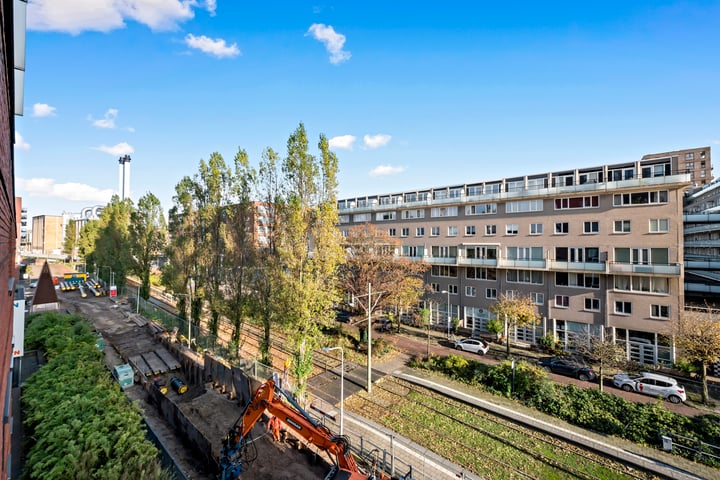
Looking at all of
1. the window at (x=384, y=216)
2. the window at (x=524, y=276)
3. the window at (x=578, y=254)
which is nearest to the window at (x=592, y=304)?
the window at (x=578, y=254)

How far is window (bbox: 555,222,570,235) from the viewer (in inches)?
1394

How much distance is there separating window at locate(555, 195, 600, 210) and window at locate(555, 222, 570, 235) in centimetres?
174

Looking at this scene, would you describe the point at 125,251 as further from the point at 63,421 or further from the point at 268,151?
the point at 63,421

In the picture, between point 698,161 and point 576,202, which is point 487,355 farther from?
point 698,161

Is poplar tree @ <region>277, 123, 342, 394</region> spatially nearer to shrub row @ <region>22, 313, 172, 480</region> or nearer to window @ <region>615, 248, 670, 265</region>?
shrub row @ <region>22, 313, 172, 480</region>

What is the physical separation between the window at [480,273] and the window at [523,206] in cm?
767

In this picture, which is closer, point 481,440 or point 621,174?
point 481,440

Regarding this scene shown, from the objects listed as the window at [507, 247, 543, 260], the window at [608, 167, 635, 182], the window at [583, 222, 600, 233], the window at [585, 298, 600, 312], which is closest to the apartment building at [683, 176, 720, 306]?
the window at [585, 298, 600, 312]

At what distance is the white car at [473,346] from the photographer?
111ft

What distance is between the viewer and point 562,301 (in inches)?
1373

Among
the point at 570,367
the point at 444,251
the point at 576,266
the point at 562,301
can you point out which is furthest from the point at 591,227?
the point at 444,251

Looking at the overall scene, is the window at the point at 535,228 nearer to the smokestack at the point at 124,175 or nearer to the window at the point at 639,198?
the window at the point at 639,198

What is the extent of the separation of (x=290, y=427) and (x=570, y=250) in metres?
33.6

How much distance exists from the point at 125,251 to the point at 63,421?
42.7 meters
